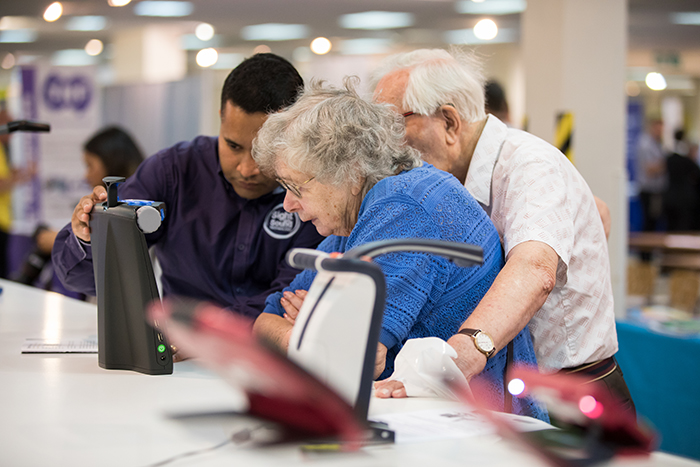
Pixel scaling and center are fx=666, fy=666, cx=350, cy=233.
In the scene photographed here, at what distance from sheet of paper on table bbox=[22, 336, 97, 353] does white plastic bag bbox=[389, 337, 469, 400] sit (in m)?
0.83

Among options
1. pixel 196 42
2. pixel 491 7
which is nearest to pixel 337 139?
pixel 491 7

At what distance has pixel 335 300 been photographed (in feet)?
2.94

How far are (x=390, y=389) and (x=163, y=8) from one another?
338 inches

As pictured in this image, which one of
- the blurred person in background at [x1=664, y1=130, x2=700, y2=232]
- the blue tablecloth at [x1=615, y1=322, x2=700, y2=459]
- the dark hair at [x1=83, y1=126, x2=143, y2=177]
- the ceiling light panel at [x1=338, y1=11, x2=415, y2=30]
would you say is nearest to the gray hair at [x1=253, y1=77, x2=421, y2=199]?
the blue tablecloth at [x1=615, y1=322, x2=700, y2=459]

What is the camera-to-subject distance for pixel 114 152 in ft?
12.8

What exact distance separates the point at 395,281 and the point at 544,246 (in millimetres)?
431

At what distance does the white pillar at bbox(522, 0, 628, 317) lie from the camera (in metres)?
4.47

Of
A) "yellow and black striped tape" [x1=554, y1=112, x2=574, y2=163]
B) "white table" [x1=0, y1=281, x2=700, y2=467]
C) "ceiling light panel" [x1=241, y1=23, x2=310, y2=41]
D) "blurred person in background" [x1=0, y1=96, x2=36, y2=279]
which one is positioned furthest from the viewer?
"ceiling light panel" [x1=241, y1=23, x2=310, y2=41]

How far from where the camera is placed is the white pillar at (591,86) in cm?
447

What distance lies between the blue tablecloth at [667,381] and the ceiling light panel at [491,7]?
6.40m

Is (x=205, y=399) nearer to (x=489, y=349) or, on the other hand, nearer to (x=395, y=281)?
(x=395, y=281)

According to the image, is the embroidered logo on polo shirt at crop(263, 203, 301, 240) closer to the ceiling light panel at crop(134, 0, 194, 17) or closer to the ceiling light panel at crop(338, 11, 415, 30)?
the ceiling light panel at crop(134, 0, 194, 17)

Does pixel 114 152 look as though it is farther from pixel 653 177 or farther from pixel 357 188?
pixel 653 177

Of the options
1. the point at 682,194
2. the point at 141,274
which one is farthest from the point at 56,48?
the point at 141,274
